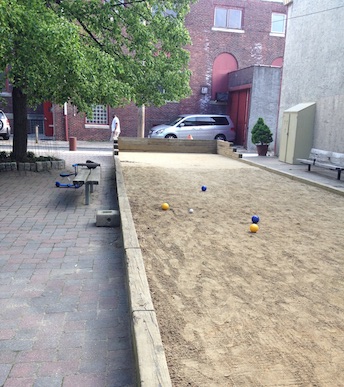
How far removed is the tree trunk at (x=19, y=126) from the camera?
35.0 feet

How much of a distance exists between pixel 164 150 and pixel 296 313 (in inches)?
583

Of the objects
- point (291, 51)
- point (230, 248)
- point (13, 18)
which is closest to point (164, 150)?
point (291, 51)

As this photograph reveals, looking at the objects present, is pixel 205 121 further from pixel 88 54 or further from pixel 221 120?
pixel 88 54

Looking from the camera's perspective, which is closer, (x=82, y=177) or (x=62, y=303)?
(x=62, y=303)

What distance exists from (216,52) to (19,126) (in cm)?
1820

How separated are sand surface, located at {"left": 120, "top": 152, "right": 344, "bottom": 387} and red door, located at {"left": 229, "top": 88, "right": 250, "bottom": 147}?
53.4 ft

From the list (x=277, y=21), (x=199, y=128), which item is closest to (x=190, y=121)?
(x=199, y=128)

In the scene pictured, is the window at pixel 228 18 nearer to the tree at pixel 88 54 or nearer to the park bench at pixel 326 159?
the tree at pixel 88 54

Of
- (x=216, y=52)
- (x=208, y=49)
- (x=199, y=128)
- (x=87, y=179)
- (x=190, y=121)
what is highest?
(x=208, y=49)

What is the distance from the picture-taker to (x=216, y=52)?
25625mm

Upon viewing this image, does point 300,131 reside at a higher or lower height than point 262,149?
higher

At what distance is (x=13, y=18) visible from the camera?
21.3ft

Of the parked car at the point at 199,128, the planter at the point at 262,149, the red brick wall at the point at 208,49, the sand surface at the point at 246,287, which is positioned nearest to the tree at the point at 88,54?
the sand surface at the point at 246,287

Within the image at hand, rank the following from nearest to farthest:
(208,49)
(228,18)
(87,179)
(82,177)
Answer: (87,179)
(82,177)
(208,49)
(228,18)
